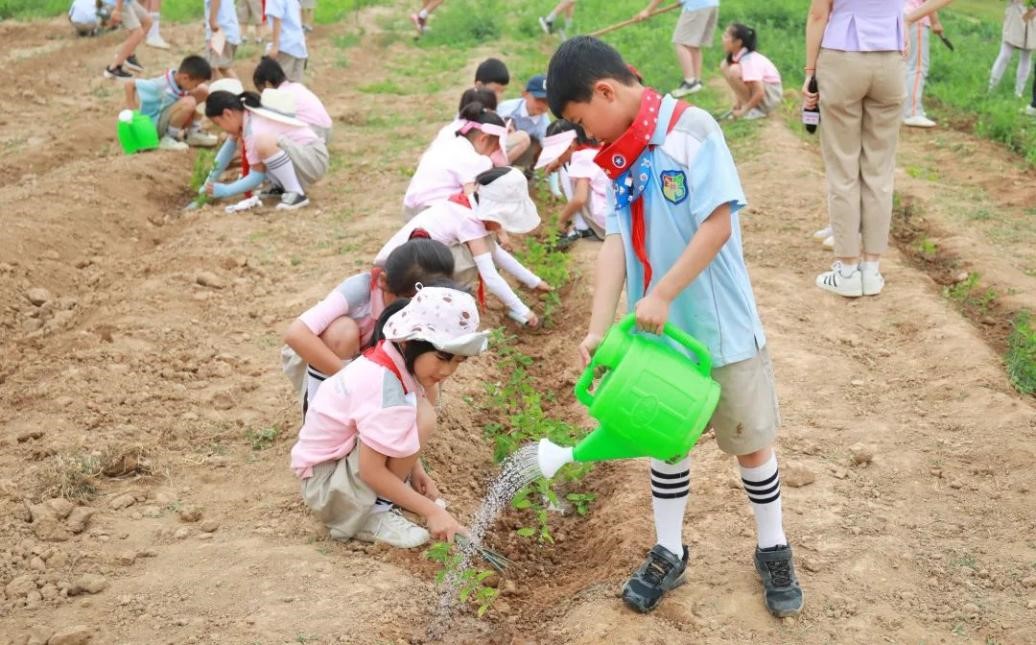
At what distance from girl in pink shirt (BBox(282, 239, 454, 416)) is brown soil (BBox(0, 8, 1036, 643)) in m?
0.54

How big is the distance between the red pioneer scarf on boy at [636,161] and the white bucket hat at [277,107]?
205 inches

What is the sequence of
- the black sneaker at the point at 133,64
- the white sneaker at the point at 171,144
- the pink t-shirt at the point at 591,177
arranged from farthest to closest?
1. the black sneaker at the point at 133,64
2. the white sneaker at the point at 171,144
3. the pink t-shirt at the point at 591,177

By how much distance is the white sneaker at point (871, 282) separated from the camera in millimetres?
5902

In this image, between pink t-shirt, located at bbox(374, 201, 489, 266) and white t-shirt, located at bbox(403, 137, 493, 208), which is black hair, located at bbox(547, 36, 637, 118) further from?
white t-shirt, located at bbox(403, 137, 493, 208)

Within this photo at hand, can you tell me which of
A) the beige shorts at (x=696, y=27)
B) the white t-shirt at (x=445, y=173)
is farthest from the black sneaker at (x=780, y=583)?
the beige shorts at (x=696, y=27)

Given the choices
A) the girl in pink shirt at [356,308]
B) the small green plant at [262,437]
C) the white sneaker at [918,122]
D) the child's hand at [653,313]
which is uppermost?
the child's hand at [653,313]

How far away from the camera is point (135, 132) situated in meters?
9.07

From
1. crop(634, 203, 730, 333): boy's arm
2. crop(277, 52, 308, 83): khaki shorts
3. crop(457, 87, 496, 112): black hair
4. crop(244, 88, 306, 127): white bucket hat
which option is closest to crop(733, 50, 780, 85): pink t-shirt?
crop(457, 87, 496, 112): black hair

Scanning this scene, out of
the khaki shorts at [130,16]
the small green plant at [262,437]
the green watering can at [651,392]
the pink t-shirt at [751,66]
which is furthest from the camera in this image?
the khaki shorts at [130,16]

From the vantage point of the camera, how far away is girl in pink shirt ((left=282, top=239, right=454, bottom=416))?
13.0 ft

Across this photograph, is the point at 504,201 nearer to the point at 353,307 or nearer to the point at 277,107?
the point at 353,307

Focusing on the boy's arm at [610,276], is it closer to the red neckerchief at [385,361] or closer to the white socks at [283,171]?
the red neckerchief at [385,361]

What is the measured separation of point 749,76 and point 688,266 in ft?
24.8

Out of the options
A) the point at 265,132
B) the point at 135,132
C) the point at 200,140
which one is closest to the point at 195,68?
the point at 135,132
